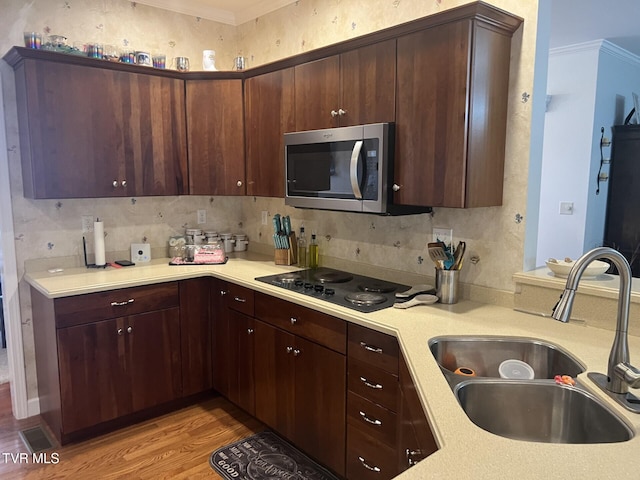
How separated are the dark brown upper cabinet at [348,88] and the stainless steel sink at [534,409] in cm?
128

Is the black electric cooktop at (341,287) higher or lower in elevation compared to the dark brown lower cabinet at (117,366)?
higher

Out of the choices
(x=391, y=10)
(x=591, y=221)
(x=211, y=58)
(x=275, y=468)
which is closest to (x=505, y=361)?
(x=275, y=468)

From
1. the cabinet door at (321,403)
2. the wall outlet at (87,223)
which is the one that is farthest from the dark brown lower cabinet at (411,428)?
the wall outlet at (87,223)

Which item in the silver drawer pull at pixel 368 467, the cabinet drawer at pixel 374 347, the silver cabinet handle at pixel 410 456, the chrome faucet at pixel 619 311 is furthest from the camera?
the silver drawer pull at pixel 368 467

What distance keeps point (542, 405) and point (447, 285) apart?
847mm

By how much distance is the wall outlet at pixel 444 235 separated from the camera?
241 centimetres

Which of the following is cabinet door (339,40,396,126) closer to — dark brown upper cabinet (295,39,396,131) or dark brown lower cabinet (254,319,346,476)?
dark brown upper cabinet (295,39,396,131)

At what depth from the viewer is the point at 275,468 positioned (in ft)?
7.99

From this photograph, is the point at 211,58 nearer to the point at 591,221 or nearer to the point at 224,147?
the point at 224,147

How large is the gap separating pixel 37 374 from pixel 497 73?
10.3 ft

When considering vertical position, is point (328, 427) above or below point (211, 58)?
below

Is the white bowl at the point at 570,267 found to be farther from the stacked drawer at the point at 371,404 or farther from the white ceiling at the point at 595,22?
the white ceiling at the point at 595,22

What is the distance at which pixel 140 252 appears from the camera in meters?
3.23

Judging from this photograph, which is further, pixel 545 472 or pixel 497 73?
pixel 497 73
